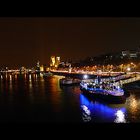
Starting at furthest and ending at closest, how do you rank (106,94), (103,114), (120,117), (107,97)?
(106,94)
(107,97)
(103,114)
(120,117)

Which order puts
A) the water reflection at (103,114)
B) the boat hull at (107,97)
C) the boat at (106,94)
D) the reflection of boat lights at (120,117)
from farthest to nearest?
the boat at (106,94), the boat hull at (107,97), the water reflection at (103,114), the reflection of boat lights at (120,117)

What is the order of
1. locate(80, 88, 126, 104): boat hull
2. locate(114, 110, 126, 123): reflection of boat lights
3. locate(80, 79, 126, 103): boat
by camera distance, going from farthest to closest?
locate(80, 79, 126, 103): boat
locate(80, 88, 126, 104): boat hull
locate(114, 110, 126, 123): reflection of boat lights

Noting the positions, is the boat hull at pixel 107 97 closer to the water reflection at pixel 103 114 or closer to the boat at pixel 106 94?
the boat at pixel 106 94

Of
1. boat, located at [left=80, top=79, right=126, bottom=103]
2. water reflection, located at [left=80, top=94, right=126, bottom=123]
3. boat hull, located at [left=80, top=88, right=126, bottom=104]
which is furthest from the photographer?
boat, located at [left=80, top=79, right=126, bottom=103]

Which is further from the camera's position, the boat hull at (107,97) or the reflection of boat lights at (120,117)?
the boat hull at (107,97)

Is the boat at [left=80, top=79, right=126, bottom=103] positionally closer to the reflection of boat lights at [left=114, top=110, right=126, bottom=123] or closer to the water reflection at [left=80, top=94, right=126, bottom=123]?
the water reflection at [left=80, top=94, right=126, bottom=123]

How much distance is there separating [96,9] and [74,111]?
20.2ft

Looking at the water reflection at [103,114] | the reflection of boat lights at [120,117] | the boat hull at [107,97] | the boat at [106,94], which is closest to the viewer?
the reflection of boat lights at [120,117]

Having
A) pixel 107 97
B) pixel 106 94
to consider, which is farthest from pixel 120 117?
pixel 106 94

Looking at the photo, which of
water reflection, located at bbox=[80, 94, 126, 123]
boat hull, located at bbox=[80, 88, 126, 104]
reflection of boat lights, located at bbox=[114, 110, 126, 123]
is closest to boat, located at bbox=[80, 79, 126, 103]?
boat hull, located at bbox=[80, 88, 126, 104]

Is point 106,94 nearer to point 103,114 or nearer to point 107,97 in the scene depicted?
point 107,97

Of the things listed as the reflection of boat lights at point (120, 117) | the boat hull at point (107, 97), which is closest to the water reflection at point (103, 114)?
the reflection of boat lights at point (120, 117)

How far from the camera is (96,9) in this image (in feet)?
3.75

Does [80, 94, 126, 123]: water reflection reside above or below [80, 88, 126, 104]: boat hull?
below
